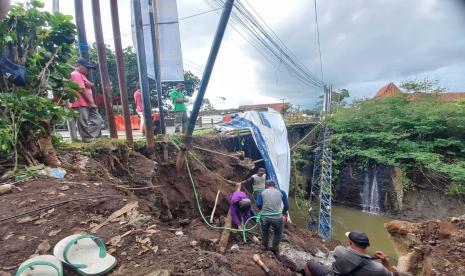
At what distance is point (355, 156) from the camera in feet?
45.5

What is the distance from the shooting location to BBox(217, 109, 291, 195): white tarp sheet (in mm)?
7820

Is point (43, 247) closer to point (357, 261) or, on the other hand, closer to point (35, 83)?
point (35, 83)

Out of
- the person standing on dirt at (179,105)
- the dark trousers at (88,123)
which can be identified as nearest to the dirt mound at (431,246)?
the person standing on dirt at (179,105)

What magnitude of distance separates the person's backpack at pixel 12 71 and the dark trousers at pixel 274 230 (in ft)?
14.8

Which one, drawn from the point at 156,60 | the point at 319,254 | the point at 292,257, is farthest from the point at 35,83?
the point at 319,254

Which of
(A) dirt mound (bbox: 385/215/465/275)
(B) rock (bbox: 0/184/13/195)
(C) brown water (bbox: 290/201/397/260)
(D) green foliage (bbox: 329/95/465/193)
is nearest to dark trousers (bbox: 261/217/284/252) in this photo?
(A) dirt mound (bbox: 385/215/465/275)

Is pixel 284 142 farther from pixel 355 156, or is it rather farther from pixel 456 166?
pixel 456 166

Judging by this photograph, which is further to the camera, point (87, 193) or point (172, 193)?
point (172, 193)

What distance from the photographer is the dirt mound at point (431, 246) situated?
176 inches

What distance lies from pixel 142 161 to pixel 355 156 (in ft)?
39.6

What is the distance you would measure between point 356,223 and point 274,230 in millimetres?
8684

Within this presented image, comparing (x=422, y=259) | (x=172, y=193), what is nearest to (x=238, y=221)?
(x=172, y=193)

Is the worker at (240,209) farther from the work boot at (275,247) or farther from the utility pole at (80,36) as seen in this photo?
the utility pole at (80,36)

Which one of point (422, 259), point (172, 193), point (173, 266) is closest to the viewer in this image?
point (173, 266)
